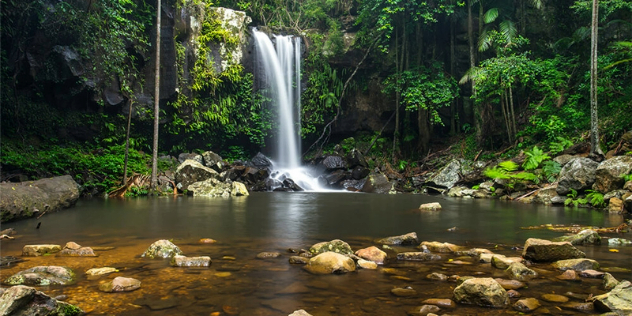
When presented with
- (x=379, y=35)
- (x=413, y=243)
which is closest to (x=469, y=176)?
(x=379, y=35)

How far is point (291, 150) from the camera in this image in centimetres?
2256

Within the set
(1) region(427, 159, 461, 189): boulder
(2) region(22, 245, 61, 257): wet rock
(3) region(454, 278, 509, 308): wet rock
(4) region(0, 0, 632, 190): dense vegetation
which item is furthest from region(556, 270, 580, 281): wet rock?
(1) region(427, 159, 461, 189): boulder

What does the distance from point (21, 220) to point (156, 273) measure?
222 inches

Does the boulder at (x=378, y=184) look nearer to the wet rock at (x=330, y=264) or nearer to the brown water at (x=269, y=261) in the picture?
the brown water at (x=269, y=261)

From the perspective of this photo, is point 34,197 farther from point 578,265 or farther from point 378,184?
point 378,184

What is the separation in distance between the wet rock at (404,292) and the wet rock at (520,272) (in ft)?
3.55

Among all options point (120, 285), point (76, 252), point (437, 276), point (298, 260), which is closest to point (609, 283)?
point (437, 276)

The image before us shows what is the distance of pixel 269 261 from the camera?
14.8ft

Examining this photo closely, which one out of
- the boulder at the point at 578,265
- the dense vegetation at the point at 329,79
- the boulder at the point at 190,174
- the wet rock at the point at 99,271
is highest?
the dense vegetation at the point at 329,79

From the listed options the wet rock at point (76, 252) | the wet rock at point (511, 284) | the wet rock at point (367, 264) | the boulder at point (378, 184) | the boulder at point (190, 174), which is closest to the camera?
the wet rock at point (511, 284)

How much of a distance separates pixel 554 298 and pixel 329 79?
2082 centimetres

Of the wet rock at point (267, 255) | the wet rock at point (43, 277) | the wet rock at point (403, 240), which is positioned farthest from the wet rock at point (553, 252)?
the wet rock at point (43, 277)

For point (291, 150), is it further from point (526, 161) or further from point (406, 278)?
point (406, 278)

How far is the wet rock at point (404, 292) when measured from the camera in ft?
10.9
